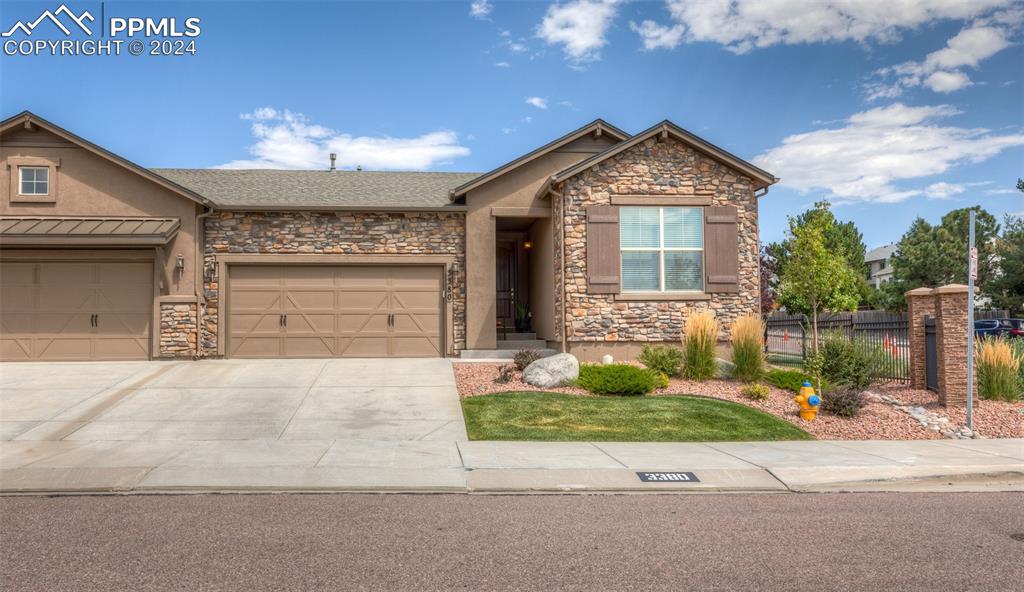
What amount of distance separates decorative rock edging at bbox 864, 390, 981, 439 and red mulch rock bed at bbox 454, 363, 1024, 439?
0.14 metres

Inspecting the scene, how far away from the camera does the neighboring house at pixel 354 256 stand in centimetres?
1513

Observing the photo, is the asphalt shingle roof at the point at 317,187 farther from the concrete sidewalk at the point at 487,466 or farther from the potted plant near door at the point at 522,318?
the concrete sidewalk at the point at 487,466

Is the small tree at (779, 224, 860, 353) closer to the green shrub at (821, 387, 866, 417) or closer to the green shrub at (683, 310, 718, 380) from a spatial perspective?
the green shrub at (683, 310, 718, 380)

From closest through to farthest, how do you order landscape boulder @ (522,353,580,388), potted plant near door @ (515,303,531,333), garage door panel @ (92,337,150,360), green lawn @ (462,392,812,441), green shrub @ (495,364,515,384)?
green lawn @ (462,392,812,441) → landscape boulder @ (522,353,580,388) → green shrub @ (495,364,515,384) → garage door panel @ (92,337,150,360) → potted plant near door @ (515,303,531,333)

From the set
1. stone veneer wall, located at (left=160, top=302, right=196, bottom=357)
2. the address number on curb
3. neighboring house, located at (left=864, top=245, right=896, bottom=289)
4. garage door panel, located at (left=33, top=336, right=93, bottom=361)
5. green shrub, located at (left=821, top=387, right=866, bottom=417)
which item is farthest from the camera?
neighboring house, located at (left=864, top=245, right=896, bottom=289)

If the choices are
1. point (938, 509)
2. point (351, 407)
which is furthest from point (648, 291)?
point (938, 509)

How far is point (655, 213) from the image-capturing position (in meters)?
15.4

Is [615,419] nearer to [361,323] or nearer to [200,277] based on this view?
[361,323]

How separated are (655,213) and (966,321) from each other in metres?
6.27

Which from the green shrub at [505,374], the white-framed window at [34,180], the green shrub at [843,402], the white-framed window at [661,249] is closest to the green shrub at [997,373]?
the green shrub at [843,402]

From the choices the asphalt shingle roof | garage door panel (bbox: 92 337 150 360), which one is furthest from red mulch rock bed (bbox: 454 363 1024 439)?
garage door panel (bbox: 92 337 150 360)

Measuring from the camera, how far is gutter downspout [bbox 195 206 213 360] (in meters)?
15.6

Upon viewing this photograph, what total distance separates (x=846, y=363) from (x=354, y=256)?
10.7m

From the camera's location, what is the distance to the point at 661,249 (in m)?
15.4
